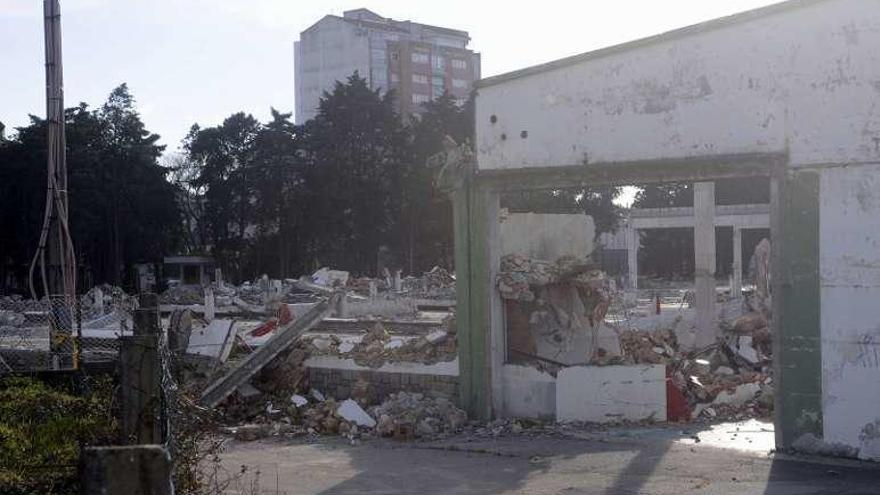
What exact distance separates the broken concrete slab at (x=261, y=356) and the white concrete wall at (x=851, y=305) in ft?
27.5

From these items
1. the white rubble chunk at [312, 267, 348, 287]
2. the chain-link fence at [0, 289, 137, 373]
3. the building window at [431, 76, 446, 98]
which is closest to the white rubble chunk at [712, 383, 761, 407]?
the chain-link fence at [0, 289, 137, 373]

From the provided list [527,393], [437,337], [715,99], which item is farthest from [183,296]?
[715,99]

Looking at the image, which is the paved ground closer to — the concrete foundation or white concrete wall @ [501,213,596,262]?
white concrete wall @ [501,213,596,262]

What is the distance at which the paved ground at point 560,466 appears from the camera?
33.0 feet

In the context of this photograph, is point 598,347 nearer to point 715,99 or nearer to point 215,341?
point 715,99

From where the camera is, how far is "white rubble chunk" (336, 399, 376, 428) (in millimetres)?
14750

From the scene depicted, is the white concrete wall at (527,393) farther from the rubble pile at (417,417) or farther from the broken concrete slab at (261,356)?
the broken concrete slab at (261,356)

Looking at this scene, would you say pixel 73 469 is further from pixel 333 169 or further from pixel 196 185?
pixel 196 185

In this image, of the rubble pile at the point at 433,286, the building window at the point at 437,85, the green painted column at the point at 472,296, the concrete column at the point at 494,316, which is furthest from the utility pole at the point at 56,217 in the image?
the building window at the point at 437,85

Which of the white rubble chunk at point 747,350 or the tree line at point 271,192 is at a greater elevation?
the tree line at point 271,192

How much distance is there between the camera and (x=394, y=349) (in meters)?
16.6

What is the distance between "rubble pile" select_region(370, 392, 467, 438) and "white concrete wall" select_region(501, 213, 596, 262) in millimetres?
2537

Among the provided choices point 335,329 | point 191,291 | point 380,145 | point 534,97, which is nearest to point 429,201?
point 380,145

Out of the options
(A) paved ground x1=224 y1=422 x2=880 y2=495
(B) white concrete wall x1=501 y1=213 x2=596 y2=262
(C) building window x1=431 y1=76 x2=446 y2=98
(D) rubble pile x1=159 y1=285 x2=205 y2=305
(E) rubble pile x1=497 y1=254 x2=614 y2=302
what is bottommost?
(A) paved ground x1=224 y1=422 x2=880 y2=495
